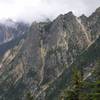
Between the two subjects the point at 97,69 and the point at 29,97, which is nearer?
the point at 97,69

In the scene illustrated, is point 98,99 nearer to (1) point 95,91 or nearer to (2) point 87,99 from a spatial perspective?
(1) point 95,91

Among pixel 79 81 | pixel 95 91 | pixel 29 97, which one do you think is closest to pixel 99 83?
pixel 95 91

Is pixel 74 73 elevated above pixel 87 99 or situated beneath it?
elevated above

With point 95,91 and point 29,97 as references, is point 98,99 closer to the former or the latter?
point 95,91

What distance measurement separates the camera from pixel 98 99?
37.2 metres

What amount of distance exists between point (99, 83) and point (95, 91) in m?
1.21

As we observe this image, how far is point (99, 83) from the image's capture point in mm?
36500

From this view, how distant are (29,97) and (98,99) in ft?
57.7

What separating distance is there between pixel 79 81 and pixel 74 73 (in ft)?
3.18

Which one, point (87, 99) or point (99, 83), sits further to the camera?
point (87, 99)

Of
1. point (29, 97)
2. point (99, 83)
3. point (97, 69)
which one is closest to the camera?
point (99, 83)

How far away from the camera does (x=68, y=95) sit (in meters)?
41.1

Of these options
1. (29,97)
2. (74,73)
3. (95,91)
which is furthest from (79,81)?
(29,97)

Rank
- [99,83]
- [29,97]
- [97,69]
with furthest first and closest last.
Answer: [29,97] < [97,69] < [99,83]
